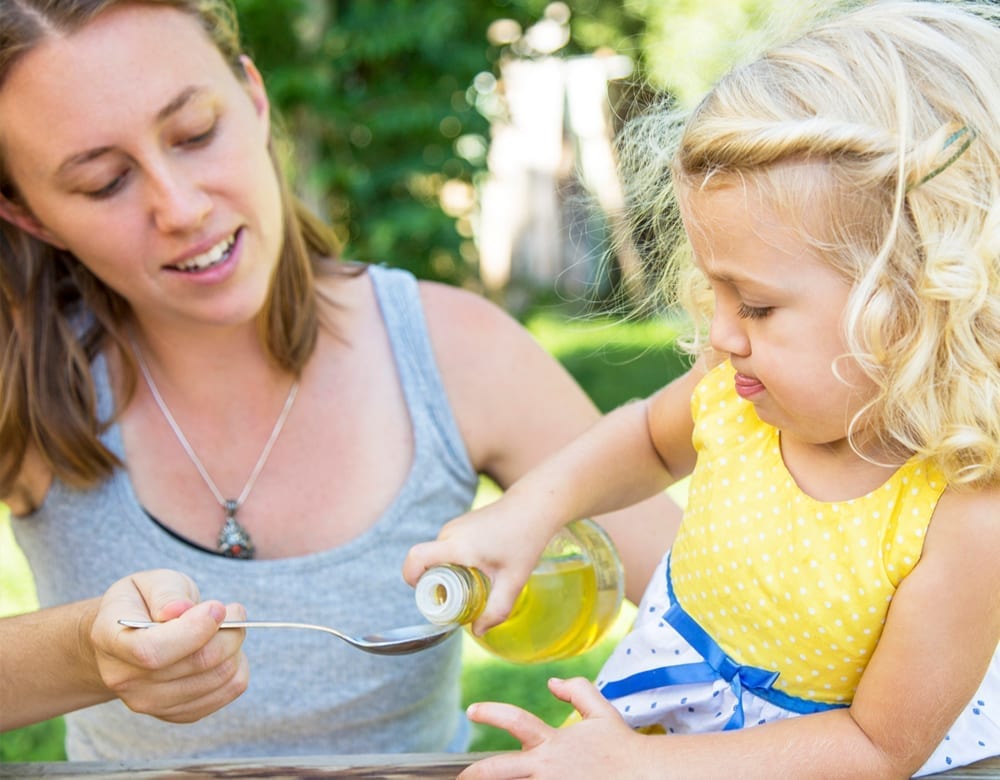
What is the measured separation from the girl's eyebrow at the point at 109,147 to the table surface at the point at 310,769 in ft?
2.60

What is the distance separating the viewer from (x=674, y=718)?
1188mm

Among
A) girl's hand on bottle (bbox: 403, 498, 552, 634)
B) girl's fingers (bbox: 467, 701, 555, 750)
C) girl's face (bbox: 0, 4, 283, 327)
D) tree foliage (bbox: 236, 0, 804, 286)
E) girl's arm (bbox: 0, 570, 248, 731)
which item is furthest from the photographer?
tree foliage (bbox: 236, 0, 804, 286)

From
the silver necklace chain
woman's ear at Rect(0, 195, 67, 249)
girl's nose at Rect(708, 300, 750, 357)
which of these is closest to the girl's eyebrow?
woman's ear at Rect(0, 195, 67, 249)

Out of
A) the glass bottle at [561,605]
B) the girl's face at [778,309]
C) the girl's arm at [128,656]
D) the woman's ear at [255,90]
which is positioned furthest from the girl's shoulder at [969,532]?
the woman's ear at [255,90]

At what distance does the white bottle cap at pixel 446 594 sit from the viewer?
44.7 inches

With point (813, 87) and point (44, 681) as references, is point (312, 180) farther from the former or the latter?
point (813, 87)

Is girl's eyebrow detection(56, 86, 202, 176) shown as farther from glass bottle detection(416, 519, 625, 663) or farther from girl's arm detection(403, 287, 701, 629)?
glass bottle detection(416, 519, 625, 663)

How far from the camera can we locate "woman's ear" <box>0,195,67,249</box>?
1.68m

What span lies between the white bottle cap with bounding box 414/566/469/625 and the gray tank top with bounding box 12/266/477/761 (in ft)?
1.87

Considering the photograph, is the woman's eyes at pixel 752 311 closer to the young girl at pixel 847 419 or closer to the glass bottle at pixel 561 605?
the young girl at pixel 847 419

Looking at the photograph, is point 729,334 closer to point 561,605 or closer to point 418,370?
point 561,605

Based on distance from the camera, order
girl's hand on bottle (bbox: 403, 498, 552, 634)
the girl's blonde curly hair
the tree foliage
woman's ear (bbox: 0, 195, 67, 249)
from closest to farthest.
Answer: the girl's blonde curly hair < girl's hand on bottle (bbox: 403, 498, 552, 634) < woman's ear (bbox: 0, 195, 67, 249) < the tree foliage

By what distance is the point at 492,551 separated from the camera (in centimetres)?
124

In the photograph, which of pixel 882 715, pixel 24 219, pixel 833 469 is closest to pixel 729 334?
pixel 833 469
